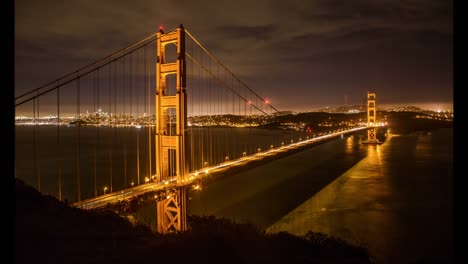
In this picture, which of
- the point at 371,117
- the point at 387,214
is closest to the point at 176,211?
the point at 387,214

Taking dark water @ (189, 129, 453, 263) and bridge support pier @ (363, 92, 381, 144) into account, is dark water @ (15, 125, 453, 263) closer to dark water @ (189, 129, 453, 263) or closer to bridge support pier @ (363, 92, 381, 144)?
dark water @ (189, 129, 453, 263)

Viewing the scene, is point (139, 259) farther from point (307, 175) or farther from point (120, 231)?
point (307, 175)

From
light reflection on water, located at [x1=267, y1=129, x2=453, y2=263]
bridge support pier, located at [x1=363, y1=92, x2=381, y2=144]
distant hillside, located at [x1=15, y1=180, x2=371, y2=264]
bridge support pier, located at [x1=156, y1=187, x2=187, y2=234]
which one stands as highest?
bridge support pier, located at [x1=363, y1=92, x2=381, y2=144]

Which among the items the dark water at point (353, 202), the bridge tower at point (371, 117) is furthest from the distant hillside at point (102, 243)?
the bridge tower at point (371, 117)

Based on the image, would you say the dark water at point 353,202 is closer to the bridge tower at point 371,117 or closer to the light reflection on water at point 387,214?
the light reflection on water at point 387,214

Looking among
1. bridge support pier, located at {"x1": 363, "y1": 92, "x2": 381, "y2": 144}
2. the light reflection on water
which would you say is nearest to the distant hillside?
the light reflection on water

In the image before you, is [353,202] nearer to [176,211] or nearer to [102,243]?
[176,211]
